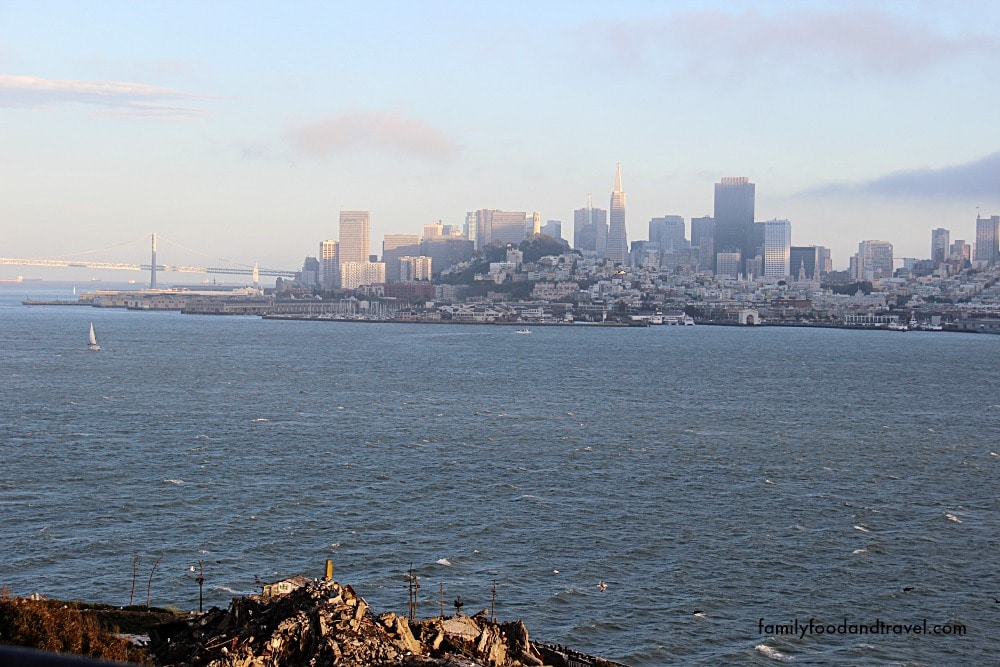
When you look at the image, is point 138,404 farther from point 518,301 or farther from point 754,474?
point 518,301

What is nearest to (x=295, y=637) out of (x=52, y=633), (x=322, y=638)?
(x=322, y=638)

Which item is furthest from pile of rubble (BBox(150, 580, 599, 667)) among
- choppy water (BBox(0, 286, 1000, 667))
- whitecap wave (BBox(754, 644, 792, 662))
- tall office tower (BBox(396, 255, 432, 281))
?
tall office tower (BBox(396, 255, 432, 281))

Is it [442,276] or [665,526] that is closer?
[665,526]

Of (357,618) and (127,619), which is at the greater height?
(357,618)

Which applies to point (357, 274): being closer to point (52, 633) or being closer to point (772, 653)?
point (772, 653)

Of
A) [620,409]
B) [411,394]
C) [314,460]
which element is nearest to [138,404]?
[411,394]

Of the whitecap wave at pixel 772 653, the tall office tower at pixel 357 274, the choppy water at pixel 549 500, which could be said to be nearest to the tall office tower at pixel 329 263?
the tall office tower at pixel 357 274
